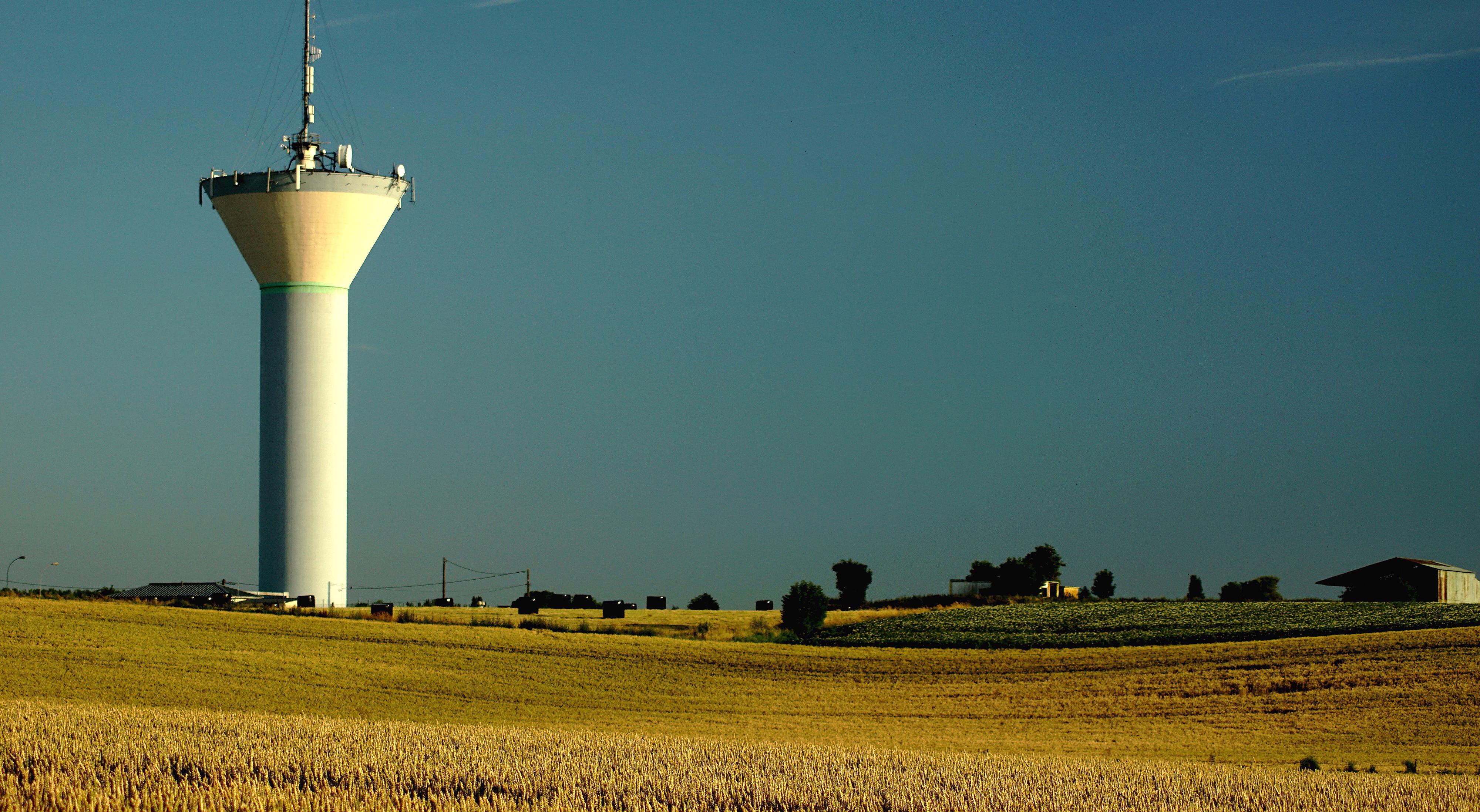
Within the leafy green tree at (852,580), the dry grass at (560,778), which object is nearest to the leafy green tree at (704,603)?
the leafy green tree at (852,580)

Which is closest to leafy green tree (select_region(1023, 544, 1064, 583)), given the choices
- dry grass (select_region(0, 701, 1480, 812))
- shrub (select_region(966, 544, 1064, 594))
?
shrub (select_region(966, 544, 1064, 594))

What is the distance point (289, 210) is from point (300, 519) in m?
12.8

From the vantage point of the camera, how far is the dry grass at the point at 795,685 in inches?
1310

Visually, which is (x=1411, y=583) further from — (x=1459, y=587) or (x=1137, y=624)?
(x=1137, y=624)

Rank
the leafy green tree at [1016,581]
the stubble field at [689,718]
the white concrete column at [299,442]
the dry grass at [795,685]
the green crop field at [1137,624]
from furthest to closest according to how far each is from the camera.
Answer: the leafy green tree at [1016,581], the white concrete column at [299,442], the green crop field at [1137,624], the dry grass at [795,685], the stubble field at [689,718]

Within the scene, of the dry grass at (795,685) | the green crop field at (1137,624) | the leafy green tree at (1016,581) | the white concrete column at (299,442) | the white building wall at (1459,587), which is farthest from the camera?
the leafy green tree at (1016,581)

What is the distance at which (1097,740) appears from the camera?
1281 inches

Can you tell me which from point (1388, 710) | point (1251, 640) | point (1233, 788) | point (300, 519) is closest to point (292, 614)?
point (300, 519)

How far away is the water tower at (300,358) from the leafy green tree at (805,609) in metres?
19.4

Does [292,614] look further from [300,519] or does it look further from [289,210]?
[289,210]

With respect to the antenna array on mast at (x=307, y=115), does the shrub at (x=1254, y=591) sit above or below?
below

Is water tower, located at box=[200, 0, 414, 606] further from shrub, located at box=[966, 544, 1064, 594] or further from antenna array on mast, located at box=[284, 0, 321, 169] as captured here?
shrub, located at box=[966, 544, 1064, 594]

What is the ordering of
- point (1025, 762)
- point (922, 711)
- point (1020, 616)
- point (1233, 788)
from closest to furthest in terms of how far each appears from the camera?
point (1233, 788)
point (1025, 762)
point (922, 711)
point (1020, 616)

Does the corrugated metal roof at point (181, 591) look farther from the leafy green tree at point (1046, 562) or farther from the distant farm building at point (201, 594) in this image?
the leafy green tree at point (1046, 562)
